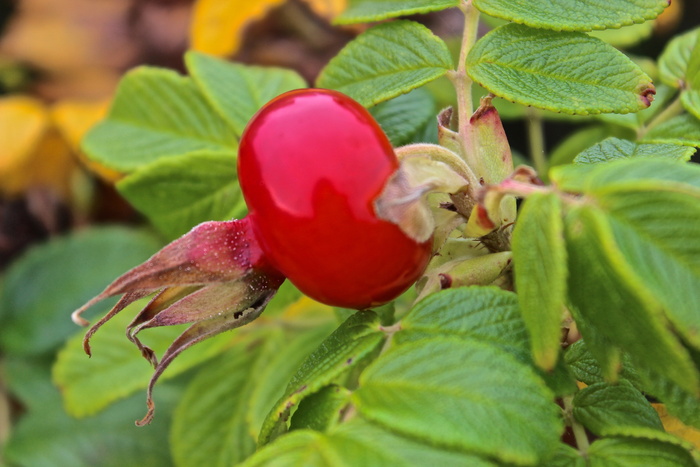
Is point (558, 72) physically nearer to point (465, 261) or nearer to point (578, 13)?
point (578, 13)

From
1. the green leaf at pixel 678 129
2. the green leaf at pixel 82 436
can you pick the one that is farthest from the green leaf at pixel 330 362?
the green leaf at pixel 82 436

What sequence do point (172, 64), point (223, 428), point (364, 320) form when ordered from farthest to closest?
1. point (172, 64)
2. point (223, 428)
3. point (364, 320)

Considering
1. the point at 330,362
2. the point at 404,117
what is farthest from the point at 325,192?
the point at 404,117

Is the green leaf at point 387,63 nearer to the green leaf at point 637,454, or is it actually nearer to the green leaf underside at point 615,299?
the green leaf underside at point 615,299

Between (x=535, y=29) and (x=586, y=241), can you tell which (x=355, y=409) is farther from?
(x=535, y=29)

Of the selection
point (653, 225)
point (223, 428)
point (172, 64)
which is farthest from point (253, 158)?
point (172, 64)
